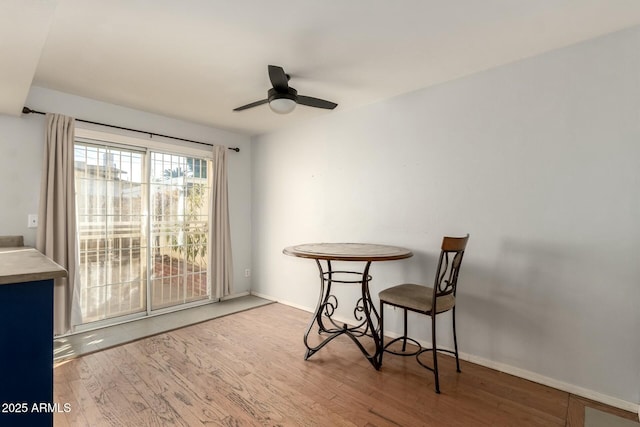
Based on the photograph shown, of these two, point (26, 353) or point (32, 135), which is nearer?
point (26, 353)

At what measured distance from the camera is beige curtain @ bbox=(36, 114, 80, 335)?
281 centimetres

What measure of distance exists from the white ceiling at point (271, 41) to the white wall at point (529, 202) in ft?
0.79

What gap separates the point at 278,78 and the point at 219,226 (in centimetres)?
247

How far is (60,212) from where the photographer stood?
9.45ft

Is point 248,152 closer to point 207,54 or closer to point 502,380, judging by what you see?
point 207,54

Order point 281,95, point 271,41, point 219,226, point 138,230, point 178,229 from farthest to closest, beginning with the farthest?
1. point 219,226
2. point 178,229
3. point 138,230
4. point 281,95
5. point 271,41

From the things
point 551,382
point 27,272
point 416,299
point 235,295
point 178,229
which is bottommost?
point 551,382

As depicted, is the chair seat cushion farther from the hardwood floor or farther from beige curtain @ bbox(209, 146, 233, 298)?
beige curtain @ bbox(209, 146, 233, 298)

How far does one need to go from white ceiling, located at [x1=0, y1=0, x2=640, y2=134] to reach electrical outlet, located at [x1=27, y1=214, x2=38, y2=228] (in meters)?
0.92

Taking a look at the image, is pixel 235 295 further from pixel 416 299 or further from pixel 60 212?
pixel 416 299

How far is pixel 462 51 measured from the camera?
89.0 inches

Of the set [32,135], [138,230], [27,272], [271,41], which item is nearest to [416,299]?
[271,41]

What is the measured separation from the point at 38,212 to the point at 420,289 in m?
3.44

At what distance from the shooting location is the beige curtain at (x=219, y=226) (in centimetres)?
411
